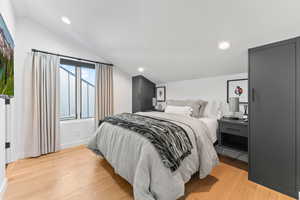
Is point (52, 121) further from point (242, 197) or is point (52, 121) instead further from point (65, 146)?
point (242, 197)

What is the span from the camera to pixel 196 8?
1585 millimetres

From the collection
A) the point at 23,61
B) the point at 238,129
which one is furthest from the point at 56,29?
the point at 238,129

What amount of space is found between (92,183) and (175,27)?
2.54 metres

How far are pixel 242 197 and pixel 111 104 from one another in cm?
331

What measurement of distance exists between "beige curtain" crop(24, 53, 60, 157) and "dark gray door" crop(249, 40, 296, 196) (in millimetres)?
3658

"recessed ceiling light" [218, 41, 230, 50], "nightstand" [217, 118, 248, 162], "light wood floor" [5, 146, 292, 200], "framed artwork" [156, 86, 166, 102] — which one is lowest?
"light wood floor" [5, 146, 292, 200]

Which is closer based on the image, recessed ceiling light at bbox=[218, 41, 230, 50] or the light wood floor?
the light wood floor

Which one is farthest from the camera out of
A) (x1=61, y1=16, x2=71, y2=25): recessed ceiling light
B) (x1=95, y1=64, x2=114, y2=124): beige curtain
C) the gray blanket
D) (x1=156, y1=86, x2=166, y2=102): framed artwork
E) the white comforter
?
(x1=156, y1=86, x2=166, y2=102): framed artwork

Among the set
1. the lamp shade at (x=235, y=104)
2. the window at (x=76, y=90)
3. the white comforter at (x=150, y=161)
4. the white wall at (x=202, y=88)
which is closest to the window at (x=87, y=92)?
the window at (x=76, y=90)

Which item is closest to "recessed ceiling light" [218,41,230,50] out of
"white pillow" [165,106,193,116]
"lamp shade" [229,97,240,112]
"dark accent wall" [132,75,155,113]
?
"lamp shade" [229,97,240,112]

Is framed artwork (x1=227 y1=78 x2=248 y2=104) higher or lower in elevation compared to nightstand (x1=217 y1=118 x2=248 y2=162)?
higher

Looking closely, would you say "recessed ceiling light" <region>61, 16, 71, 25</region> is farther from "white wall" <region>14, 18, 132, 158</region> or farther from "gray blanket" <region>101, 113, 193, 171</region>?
"gray blanket" <region>101, 113, 193, 171</region>

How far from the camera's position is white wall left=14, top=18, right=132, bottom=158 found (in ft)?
8.46

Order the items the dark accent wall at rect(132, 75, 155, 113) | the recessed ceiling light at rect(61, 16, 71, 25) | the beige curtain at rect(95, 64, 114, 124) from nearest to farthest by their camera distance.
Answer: the recessed ceiling light at rect(61, 16, 71, 25) → the beige curtain at rect(95, 64, 114, 124) → the dark accent wall at rect(132, 75, 155, 113)
